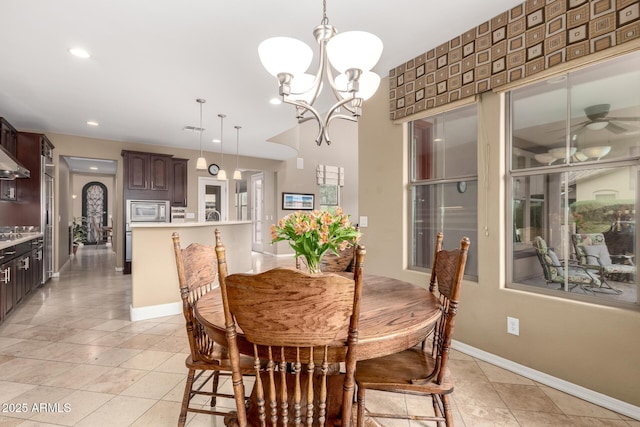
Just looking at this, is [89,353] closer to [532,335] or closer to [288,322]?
[288,322]

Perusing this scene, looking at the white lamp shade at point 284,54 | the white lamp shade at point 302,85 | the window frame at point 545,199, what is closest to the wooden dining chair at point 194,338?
the white lamp shade at point 284,54

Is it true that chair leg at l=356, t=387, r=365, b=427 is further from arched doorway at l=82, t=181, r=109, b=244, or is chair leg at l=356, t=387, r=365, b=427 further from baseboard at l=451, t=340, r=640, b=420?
arched doorway at l=82, t=181, r=109, b=244

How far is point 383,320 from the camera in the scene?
1.29 metres

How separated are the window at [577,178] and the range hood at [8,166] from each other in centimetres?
467

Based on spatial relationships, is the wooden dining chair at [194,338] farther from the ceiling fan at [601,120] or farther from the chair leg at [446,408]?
the ceiling fan at [601,120]

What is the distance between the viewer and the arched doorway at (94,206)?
11.4 m

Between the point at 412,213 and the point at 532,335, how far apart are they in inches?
55.2

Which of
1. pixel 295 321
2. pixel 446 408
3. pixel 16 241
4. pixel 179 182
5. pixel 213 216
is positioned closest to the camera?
pixel 295 321

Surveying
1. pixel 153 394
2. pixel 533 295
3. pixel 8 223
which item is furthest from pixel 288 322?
pixel 8 223

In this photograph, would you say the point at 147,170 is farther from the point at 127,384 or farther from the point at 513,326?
the point at 513,326

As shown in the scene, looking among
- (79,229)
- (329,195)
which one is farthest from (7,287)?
(79,229)

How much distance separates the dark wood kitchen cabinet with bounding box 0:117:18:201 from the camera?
4.14 metres

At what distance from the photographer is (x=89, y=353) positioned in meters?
2.61

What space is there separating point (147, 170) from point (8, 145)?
2.04 meters
